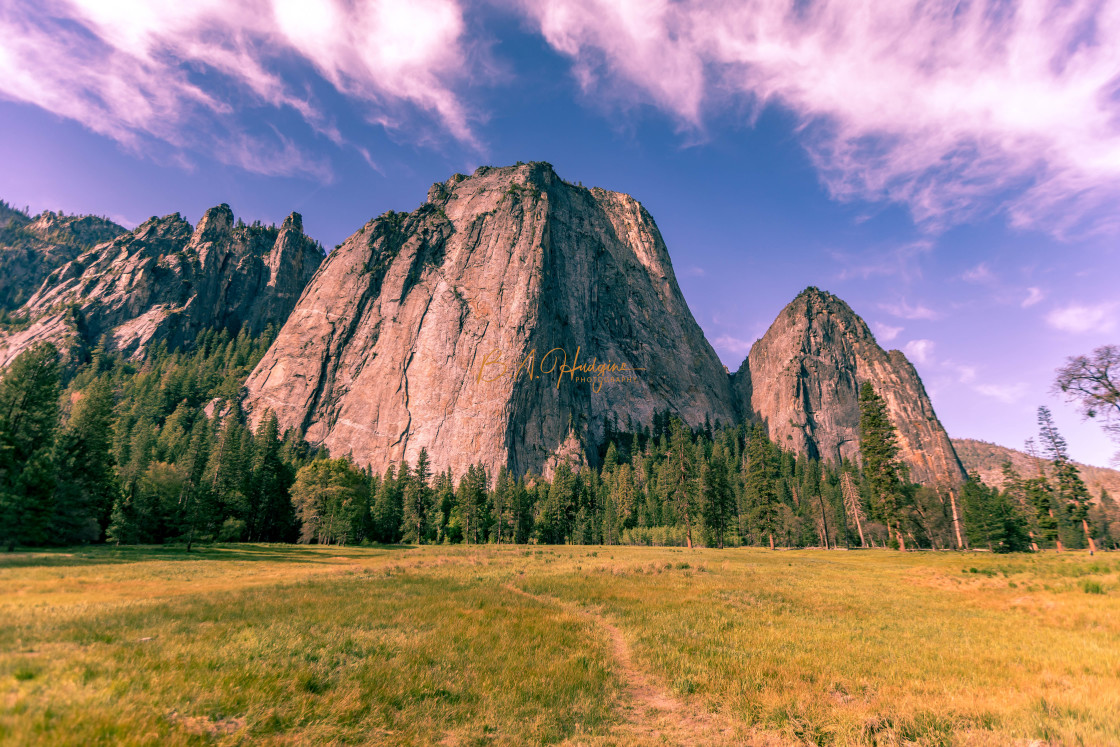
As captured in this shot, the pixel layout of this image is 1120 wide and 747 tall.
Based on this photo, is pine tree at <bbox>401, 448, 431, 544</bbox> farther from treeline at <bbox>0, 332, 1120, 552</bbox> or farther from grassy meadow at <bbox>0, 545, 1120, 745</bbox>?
grassy meadow at <bbox>0, 545, 1120, 745</bbox>

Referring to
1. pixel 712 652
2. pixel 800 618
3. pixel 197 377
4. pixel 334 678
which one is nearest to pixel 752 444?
pixel 800 618

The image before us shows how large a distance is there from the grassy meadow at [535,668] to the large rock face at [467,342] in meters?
118

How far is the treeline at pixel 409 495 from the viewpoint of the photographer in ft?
89.9

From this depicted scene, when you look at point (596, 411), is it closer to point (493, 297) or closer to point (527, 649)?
point (493, 297)

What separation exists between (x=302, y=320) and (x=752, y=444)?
151 metres

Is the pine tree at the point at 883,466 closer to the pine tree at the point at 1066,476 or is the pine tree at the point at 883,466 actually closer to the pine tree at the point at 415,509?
the pine tree at the point at 1066,476

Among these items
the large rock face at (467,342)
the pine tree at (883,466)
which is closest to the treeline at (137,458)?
the large rock face at (467,342)

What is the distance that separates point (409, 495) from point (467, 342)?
212 feet

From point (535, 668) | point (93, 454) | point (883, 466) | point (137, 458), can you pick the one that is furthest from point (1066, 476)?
point (137, 458)

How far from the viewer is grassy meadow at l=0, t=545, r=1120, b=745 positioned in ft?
23.8

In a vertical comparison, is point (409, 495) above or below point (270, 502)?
above

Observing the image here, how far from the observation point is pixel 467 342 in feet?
495

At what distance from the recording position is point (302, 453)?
13150 centimetres

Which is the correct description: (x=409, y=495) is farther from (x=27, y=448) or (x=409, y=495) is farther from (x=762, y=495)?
(x=27, y=448)
